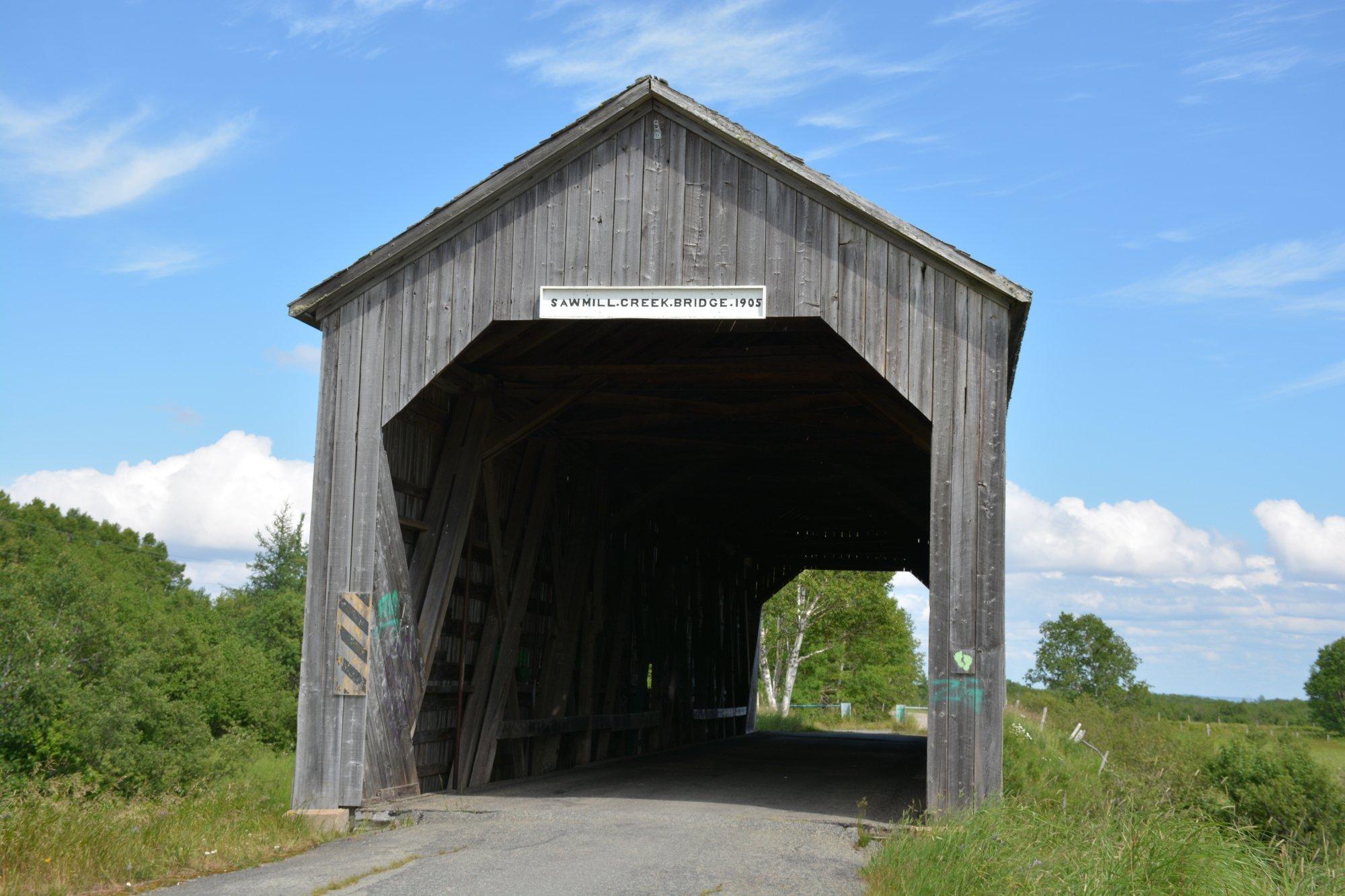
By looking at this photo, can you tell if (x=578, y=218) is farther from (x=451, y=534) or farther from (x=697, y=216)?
(x=451, y=534)

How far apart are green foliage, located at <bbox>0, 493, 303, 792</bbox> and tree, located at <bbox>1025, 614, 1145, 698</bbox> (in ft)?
166

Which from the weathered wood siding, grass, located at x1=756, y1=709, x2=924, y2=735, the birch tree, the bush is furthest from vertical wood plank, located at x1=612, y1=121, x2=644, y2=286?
the birch tree

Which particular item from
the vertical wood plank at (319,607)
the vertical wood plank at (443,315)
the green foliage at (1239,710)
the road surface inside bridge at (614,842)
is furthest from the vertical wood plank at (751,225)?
the green foliage at (1239,710)

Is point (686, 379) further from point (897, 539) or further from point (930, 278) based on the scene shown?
point (897, 539)

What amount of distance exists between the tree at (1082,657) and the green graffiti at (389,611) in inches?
2568

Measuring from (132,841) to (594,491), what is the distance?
8375 millimetres

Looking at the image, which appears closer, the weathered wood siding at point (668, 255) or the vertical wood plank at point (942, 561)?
the vertical wood plank at point (942, 561)

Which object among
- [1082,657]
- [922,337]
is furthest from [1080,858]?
[1082,657]

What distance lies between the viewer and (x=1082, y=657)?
7475 centimetres

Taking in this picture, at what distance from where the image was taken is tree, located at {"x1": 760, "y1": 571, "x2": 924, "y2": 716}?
43.2 metres

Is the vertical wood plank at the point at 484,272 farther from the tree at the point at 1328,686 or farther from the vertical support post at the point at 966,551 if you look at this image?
the tree at the point at 1328,686

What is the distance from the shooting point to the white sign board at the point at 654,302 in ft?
30.7

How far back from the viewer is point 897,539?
24.3 metres

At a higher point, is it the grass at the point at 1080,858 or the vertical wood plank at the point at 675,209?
the vertical wood plank at the point at 675,209
